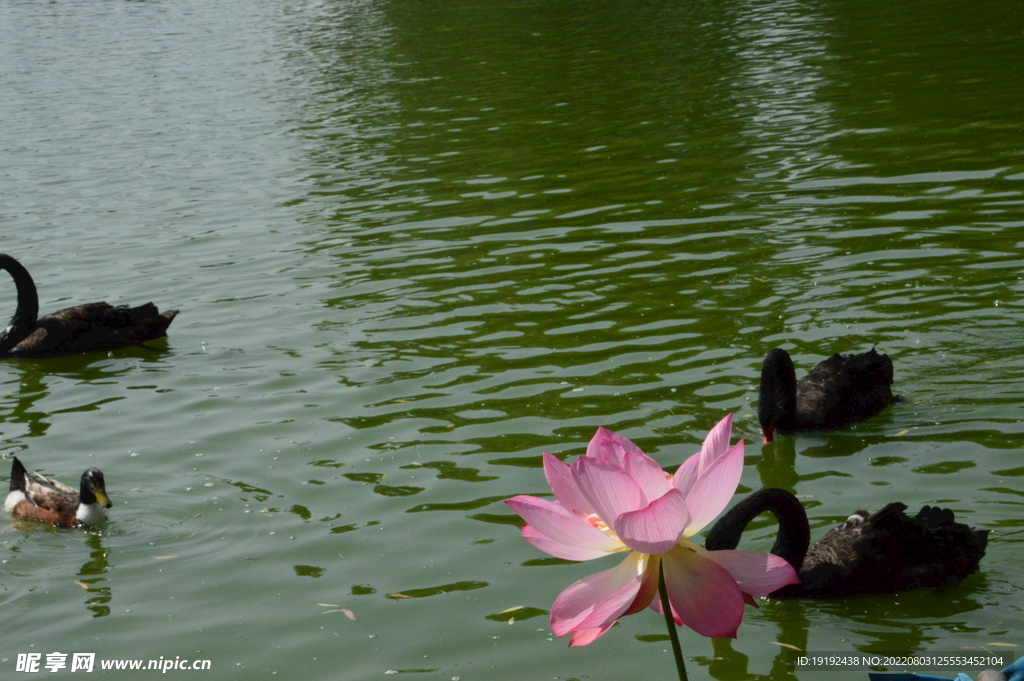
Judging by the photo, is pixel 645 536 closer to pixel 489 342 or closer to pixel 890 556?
pixel 890 556

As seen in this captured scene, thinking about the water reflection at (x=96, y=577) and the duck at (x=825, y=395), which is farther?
the duck at (x=825, y=395)

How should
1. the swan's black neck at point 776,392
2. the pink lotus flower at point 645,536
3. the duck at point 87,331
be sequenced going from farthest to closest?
1. the duck at point 87,331
2. the swan's black neck at point 776,392
3. the pink lotus flower at point 645,536

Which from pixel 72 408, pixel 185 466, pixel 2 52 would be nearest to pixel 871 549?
pixel 185 466

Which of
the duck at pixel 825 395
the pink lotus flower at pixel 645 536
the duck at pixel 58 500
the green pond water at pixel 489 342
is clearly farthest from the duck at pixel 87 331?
the pink lotus flower at pixel 645 536

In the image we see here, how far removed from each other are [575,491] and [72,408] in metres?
8.61

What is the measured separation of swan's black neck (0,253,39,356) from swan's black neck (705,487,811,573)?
809 cm

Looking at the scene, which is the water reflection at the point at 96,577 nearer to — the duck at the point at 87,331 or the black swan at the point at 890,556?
the black swan at the point at 890,556

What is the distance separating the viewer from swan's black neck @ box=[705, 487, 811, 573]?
5176 mm

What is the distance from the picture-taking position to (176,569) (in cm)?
682

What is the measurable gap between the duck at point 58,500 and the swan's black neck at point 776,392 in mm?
4203

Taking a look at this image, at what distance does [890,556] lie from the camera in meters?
5.89

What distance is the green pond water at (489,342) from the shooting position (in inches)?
241

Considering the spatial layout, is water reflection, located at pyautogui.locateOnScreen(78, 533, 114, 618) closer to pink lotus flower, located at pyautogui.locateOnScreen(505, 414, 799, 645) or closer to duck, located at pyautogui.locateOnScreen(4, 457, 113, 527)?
duck, located at pyautogui.locateOnScreen(4, 457, 113, 527)

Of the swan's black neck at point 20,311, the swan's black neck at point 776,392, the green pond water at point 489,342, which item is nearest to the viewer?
the green pond water at point 489,342
